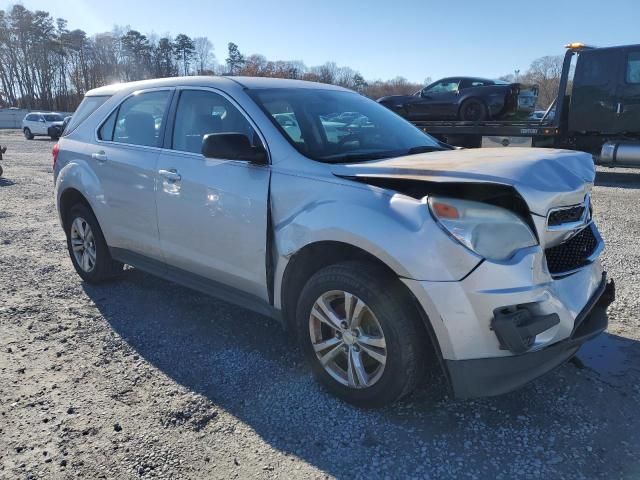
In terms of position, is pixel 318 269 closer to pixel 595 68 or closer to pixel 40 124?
pixel 595 68

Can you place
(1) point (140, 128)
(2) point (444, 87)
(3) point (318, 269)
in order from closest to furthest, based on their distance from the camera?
(3) point (318, 269) → (1) point (140, 128) → (2) point (444, 87)

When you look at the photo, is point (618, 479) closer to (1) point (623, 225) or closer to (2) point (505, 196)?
(2) point (505, 196)

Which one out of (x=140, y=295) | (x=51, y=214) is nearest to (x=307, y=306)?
(x=140, y=295)

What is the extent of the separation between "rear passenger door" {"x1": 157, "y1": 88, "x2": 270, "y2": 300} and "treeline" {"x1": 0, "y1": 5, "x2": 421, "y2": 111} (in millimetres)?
76421

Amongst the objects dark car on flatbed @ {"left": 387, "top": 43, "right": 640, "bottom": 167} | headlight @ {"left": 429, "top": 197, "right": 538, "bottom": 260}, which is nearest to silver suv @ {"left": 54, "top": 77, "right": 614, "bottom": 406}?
headlight @ {"left": 429, "top": 197, "right": 538, "bottom": 260}

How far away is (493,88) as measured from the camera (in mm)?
14781

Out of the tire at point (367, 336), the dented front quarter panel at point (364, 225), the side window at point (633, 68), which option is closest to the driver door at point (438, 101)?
the side window at point (633, 68)

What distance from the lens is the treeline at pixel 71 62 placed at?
253 feet

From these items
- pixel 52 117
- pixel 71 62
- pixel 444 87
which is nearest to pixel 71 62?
pixel 71 62

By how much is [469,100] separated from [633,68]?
4653 millimetres

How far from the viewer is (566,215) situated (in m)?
2.67

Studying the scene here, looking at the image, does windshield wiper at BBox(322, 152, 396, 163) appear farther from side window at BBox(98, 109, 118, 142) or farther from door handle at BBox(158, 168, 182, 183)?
side window at BBox(98, 109, 118, 142)

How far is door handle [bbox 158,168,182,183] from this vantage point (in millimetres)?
3666

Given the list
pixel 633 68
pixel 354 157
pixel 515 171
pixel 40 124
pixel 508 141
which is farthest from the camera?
pixel 40 124
